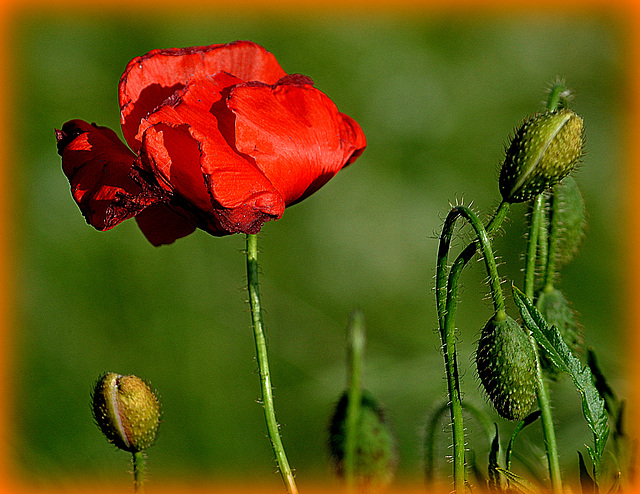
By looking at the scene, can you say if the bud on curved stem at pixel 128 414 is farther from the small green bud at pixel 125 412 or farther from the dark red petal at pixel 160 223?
the dark red petal at pixel 160 223

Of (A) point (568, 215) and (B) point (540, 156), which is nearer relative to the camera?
(B) point (540, 156)

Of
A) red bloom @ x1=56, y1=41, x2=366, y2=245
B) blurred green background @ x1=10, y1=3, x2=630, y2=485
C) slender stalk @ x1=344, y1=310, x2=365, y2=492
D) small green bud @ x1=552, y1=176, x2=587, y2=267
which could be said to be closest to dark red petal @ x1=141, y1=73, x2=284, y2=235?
red bloom @ x1=56, y1=41, x2=366, y2=245

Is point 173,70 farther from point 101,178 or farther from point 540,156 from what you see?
point 540,156

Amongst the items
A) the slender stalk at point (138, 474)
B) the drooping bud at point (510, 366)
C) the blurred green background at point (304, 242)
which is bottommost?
the slender stalk at point (138, 474)

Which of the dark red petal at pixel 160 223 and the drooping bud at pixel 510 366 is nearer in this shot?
the drooping bud at pixel 510 366

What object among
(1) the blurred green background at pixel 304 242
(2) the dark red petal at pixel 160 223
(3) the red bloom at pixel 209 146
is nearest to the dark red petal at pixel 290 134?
(3) the red bloom at pixel 209 146

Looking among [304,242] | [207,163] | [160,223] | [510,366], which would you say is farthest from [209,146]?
[304,242]
